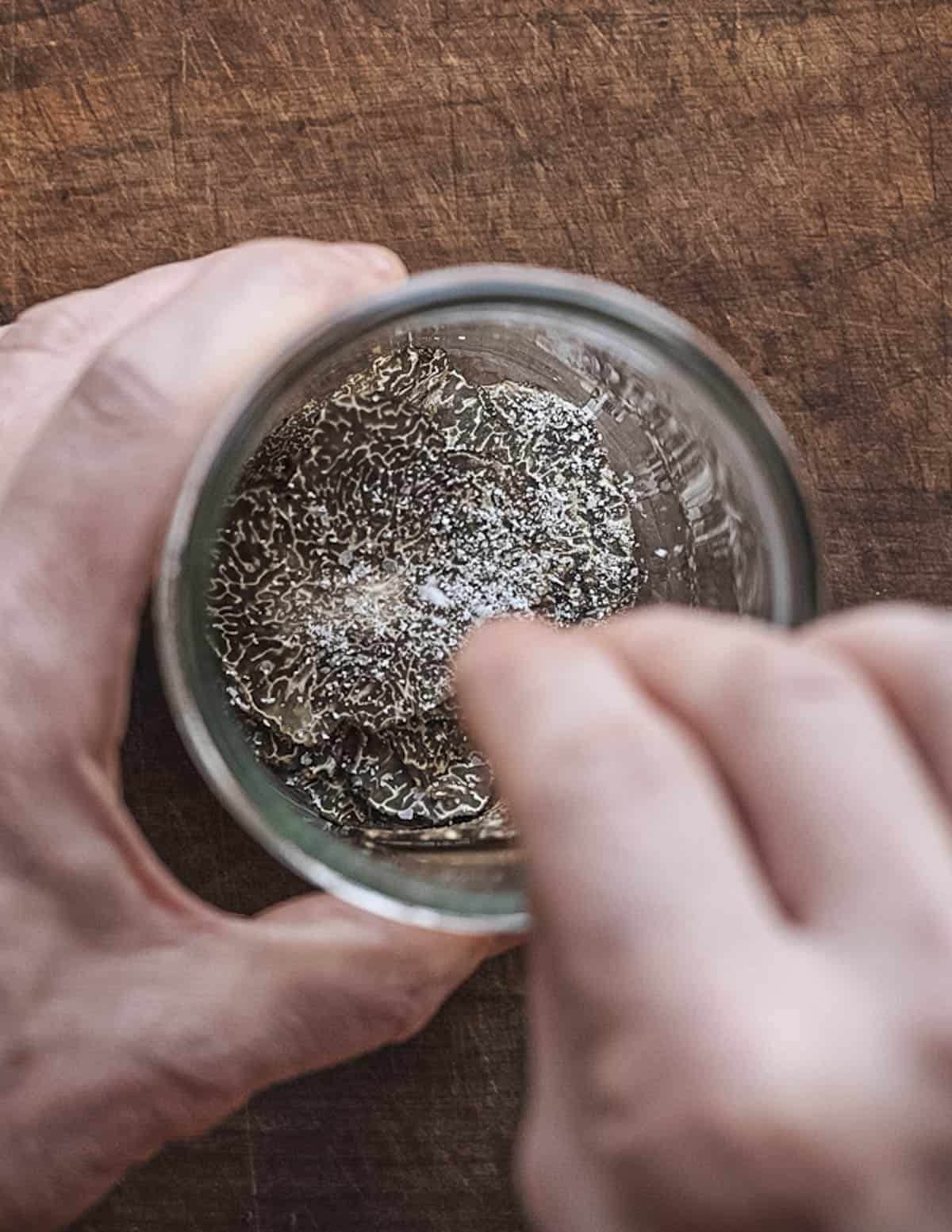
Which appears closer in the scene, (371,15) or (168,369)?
(168,369)

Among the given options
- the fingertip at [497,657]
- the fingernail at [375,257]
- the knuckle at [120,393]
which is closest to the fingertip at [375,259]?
the fingernail at [375,257]

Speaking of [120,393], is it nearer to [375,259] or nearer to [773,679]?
[375,259]

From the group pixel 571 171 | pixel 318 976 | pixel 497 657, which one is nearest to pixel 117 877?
pixel 318 976

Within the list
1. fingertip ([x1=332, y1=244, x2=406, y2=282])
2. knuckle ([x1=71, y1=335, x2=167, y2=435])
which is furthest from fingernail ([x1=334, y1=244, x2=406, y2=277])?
knuckle ([x1=71, y1=335, x2=167, y2=435])

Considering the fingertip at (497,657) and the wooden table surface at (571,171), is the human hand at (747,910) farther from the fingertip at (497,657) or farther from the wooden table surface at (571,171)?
the wooden table surface at (571,171)

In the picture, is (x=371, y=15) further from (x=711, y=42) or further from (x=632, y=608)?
(x=632, y=608)

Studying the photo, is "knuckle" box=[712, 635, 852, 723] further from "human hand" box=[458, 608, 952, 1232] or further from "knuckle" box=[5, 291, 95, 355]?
"knuckle" box=[5, 291, 95, 355]

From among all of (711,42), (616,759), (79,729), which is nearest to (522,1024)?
(79,729)
